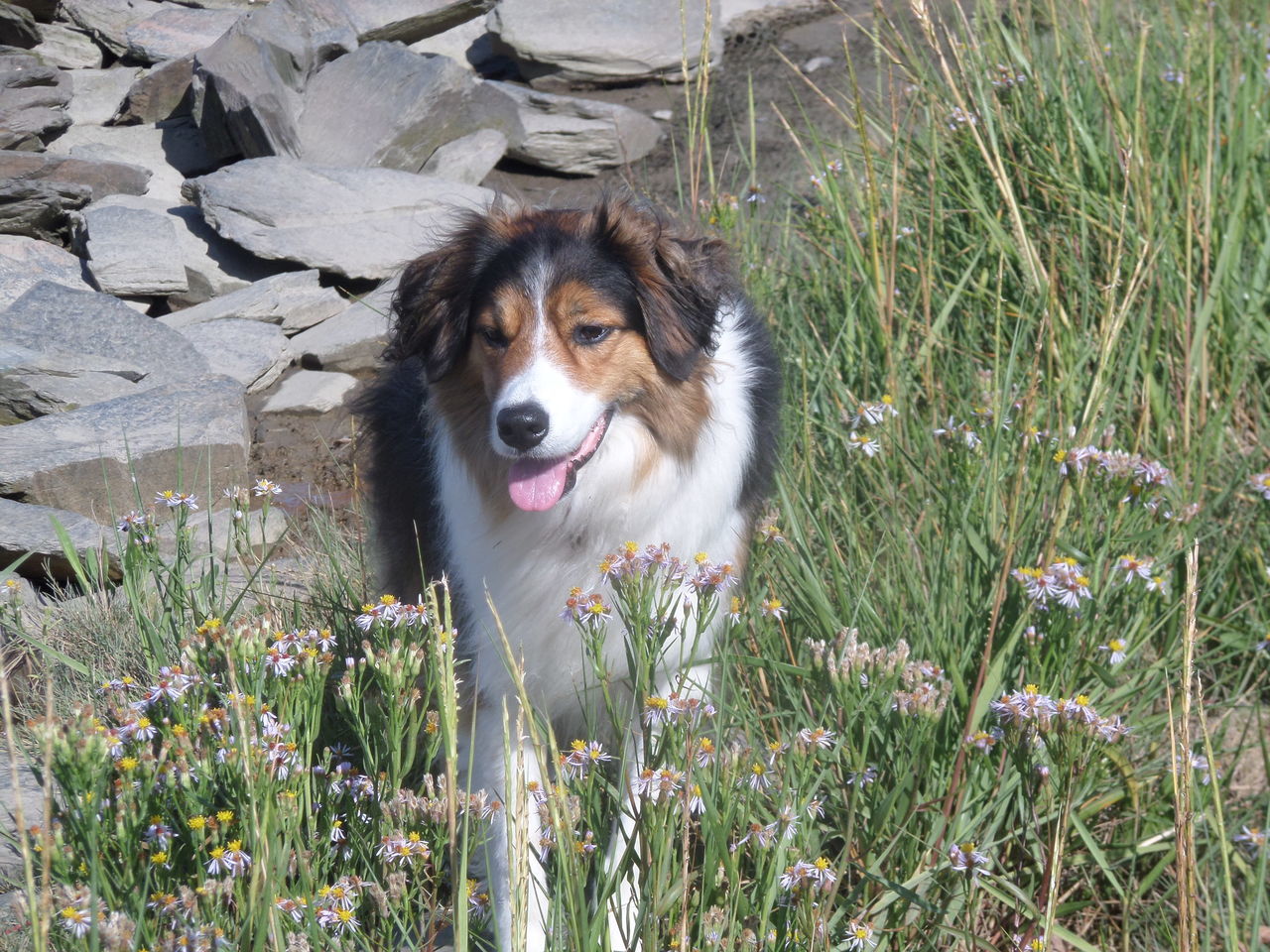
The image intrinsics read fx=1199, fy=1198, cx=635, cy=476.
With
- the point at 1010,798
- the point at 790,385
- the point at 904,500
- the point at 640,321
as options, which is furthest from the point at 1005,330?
the point at 1010,798

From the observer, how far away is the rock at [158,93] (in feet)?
23.3

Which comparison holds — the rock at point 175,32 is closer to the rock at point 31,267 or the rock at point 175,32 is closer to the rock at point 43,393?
the rock at point 31,267

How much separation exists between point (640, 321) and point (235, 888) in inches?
63.0

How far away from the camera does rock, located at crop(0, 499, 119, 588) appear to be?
12.7 ft

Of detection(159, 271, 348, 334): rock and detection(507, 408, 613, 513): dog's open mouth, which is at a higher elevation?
detection(507, 408, 613, 513): dog's open mouth

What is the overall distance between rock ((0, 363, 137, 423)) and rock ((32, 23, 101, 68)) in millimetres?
3330

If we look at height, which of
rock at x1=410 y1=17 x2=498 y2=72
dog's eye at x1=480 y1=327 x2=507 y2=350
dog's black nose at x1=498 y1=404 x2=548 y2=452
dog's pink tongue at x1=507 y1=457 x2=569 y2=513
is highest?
rock at x1=410 y1=17 x2=498 y2=72

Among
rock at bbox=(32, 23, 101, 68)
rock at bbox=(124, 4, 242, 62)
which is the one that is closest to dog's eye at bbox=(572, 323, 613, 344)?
rock at bbox=(124, 4, 242, 62)

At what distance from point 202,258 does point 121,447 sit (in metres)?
2.06

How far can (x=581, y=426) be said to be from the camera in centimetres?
261

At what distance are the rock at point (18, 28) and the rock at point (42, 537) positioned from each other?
421 centimetres

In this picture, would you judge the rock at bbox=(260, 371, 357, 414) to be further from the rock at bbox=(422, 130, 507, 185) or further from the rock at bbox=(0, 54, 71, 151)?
the rock at bbox=(0, 54, 71, 151)

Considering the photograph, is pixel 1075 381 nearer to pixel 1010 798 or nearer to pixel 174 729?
pixel 1010 798

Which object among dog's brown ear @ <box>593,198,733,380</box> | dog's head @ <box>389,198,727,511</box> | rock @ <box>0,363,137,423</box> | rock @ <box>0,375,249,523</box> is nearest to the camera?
dog's head @ <box>389,198,727,511</box>
